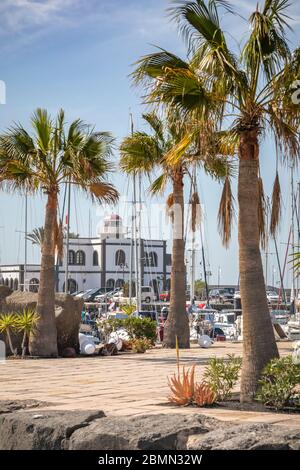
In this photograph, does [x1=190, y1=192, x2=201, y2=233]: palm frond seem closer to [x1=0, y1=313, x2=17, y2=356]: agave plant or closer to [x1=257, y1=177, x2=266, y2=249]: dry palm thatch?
[x1=0, y1=313, x2=17, y2=356]: agave plant

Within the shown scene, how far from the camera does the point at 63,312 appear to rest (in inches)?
920

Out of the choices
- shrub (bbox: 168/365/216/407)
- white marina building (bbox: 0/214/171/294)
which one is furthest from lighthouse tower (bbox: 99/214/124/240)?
shrub (bbox: 168/365/216/407)

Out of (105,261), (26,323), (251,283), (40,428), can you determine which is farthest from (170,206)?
(105,261)

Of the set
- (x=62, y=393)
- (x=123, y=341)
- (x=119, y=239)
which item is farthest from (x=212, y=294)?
(x=62, y=393)

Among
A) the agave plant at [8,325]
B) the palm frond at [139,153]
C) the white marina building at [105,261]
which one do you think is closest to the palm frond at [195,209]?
the palm frond at [139,153]

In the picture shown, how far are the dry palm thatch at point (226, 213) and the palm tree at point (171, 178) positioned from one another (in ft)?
24.0

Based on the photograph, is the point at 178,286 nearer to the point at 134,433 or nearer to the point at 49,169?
the point at 49,169

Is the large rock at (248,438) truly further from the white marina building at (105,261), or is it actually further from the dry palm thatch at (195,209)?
the white marina building at (105,261)

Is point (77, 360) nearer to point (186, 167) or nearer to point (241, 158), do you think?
point (186, 167)

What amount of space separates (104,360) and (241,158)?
32.9 ft

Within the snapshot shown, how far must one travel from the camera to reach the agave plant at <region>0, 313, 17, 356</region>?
2127 centimetres

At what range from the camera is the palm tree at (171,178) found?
2344 centimetres

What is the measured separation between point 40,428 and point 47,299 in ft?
45.2

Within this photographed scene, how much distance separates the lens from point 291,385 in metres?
Answer: 10.9
